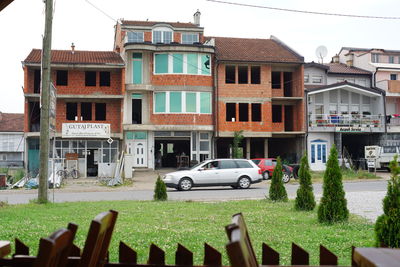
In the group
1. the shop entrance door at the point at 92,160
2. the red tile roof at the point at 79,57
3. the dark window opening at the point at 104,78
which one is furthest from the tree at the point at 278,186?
the dark window opening at the point at 104,78

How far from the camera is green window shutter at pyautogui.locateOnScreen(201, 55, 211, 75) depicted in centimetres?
3741

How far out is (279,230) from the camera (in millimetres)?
8766

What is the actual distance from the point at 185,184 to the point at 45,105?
1039 cm

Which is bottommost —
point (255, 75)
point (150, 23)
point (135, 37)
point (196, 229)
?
point (196, 229)

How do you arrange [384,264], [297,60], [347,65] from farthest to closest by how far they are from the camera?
[347,65] < [297,60] < [384,264]

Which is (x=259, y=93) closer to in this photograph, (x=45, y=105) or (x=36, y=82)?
(x=36, y=82)

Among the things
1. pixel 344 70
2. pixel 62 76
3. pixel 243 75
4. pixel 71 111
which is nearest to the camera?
pixel 62 76

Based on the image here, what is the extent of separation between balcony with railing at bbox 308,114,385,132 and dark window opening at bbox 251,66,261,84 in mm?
5194

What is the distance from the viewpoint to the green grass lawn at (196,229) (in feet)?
23.0

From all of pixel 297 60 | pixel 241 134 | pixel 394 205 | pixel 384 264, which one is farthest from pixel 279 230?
pixel 297 60

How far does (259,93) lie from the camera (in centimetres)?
3872

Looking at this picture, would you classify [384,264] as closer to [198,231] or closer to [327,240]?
[327,240]

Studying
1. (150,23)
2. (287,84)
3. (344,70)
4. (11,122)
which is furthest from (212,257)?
(11,122)

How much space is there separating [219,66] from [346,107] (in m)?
12.5
